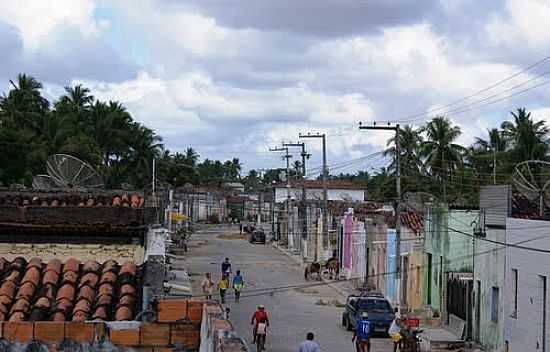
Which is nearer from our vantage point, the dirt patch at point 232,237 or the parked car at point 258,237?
the parked car at point 258,237

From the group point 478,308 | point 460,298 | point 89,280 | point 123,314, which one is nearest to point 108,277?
point 89,280

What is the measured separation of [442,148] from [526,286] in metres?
42.9

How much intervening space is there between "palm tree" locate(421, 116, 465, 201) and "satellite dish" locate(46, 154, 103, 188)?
4413cm

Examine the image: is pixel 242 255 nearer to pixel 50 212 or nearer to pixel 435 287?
pixel 435 287

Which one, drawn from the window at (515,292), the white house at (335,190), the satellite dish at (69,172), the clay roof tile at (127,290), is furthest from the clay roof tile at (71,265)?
the white house at (335,190)

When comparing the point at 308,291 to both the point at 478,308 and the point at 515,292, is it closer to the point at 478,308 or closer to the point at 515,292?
the point at 478,308

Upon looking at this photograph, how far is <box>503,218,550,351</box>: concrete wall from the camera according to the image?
2279 cm

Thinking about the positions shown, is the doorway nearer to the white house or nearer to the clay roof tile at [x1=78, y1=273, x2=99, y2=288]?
the clay roof tile at [x1=78, y1=273, x2=99, y2=288]

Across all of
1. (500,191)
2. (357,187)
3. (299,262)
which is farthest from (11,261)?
(357,187)

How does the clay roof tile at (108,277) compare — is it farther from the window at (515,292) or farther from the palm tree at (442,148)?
the palm tree at (442,148)

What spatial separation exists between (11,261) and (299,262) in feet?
185

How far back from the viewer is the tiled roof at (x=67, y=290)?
10.6 metres

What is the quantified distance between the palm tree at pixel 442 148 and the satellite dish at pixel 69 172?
44.1m

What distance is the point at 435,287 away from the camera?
34250mm
